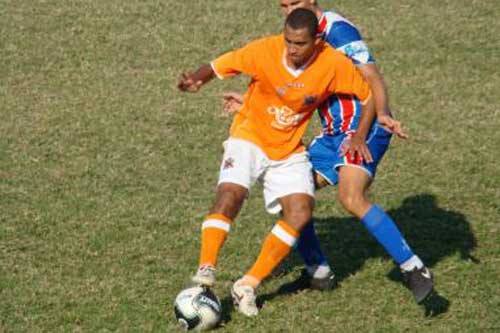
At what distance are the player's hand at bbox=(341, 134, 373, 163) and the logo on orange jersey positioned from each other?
0.36 meters

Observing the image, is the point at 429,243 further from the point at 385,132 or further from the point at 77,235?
the point at 77,235

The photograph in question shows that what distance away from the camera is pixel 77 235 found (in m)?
9.56

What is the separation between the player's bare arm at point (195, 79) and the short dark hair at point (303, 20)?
2.13 feet

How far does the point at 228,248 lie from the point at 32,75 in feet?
16.4

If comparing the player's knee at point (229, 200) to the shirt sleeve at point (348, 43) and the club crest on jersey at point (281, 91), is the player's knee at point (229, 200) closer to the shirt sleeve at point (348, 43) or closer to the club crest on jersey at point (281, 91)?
the club crest on jersey at point (281, 91)

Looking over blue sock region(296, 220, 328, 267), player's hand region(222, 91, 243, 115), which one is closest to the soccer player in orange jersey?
player's hand region(222, 91, 243, 115)

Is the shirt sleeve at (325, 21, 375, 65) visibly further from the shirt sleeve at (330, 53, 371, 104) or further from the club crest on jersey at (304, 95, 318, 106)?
the club crest on jersey at (304, 95, 318, 106)

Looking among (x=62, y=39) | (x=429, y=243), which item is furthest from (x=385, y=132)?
(x=62, y=39)

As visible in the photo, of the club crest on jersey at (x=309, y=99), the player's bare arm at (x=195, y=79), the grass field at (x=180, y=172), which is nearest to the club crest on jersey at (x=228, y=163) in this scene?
the player's bare arm at (x=195, y=79)

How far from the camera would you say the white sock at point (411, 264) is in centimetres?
832

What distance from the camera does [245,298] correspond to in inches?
320

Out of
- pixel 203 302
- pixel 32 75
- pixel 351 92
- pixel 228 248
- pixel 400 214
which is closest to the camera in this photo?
pixel 203 302

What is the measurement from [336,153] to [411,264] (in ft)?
2.93

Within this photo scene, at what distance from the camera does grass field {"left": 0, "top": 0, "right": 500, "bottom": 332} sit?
8.45 meters
